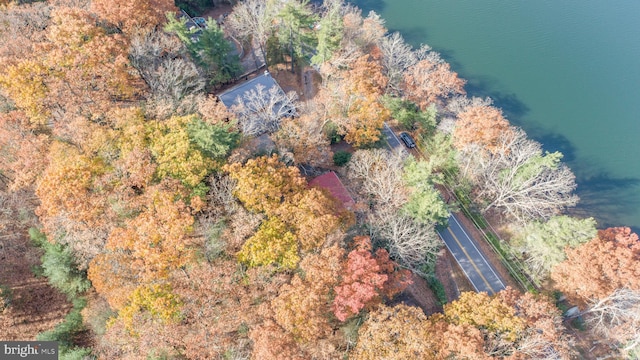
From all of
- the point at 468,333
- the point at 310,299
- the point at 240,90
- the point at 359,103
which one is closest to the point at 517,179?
the point at 359,103

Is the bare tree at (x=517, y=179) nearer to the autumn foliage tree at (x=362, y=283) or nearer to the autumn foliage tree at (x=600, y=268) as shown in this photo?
the autumn foliage tree at (x=600, y=268)

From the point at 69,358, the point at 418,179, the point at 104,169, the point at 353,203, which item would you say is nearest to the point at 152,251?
the point at 104,169

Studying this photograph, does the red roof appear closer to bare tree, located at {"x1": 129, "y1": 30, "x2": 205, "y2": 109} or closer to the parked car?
the parked car

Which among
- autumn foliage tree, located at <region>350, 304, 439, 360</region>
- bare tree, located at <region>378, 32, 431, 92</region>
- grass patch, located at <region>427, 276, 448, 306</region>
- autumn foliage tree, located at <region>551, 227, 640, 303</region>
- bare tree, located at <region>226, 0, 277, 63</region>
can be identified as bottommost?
autumn foliage tree, located at <region>551, 227, 640, 303</region>

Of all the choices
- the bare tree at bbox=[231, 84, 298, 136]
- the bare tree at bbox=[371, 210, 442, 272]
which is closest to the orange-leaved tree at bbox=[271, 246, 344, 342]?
the bare tree at bbox=[371, 210, 442, 272]

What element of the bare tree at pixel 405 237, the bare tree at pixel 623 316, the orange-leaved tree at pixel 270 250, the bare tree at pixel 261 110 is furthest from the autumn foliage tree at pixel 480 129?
the orange-leaved tree at pixel 270 250

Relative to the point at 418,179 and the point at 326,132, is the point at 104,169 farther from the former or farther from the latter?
the point at 418,179
